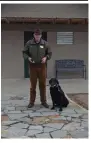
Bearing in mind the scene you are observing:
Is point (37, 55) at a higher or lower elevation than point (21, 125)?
higher

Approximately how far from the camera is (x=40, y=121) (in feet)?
19.7

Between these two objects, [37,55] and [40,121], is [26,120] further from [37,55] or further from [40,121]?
[37,55]

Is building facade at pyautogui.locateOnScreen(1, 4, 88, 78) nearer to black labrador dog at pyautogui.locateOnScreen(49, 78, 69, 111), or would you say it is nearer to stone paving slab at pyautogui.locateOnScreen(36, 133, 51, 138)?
black labrador dog at pyautogui.locateOnScreen(49, 78, 69, 111)

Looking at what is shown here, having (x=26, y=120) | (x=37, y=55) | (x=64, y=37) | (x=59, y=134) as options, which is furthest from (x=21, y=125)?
(x=64, y=37)

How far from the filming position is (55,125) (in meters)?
5.69

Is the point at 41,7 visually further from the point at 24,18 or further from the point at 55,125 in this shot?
the point at 55,125

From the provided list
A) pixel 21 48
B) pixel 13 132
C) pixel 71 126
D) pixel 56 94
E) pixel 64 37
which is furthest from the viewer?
pixel 64 37

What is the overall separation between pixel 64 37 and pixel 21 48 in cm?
201

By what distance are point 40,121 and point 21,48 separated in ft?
26.2

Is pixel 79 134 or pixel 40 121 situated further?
pixel 40 121

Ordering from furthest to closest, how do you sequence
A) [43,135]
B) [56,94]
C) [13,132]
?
[56,94]
[13,132]
[43,135]

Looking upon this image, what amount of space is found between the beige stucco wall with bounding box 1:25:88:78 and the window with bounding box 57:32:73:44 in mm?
195

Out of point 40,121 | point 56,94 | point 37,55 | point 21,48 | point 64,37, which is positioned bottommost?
point 40,121
